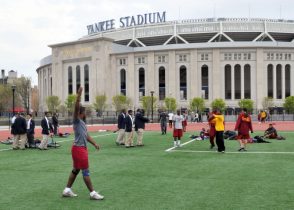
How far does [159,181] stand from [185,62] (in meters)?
76.0

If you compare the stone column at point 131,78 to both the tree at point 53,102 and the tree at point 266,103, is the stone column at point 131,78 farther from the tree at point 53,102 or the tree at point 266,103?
the tree at point 266,103

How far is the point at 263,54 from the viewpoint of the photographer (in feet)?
274

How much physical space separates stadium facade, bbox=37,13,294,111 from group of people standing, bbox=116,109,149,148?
64.0 m

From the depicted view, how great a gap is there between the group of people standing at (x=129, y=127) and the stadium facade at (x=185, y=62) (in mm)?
63970

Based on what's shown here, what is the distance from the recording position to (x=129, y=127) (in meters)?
20.5

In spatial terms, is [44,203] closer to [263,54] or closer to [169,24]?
[263,54]

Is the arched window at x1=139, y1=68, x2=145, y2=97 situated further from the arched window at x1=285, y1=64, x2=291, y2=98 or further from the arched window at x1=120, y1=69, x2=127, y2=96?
the arched window at x1=285, y1=64, x2=291, y2=98

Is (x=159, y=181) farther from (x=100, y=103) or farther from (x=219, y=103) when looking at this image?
(x=100, y=103)

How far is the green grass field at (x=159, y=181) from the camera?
8.37m

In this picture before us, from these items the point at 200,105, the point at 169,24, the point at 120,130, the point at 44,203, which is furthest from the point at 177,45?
the point at 44,203

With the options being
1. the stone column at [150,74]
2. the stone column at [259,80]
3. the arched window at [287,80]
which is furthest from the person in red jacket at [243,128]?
the arched window at [287,80]

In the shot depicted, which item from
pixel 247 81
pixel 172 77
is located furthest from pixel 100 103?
pixel 247 81

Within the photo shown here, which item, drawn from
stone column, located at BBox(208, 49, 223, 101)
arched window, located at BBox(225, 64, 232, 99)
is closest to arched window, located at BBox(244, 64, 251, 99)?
arched window, located at BBox(225, 64, 232, 99)

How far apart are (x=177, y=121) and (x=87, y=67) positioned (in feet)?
246
